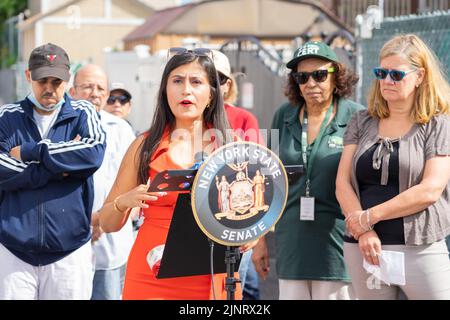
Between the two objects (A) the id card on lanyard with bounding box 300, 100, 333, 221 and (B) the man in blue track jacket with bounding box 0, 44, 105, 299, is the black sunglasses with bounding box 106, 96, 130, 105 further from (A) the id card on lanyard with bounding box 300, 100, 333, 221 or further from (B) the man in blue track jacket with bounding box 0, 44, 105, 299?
(A) the id card on lanyard with bounding box 300, 100, 333, 221

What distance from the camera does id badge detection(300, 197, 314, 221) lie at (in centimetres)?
558

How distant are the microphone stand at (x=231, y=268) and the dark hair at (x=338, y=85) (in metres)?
2.39

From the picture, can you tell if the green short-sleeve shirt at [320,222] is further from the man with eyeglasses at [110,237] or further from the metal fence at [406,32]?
the metal fence at [406,32]

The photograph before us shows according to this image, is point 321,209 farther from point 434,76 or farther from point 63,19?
point 63,19

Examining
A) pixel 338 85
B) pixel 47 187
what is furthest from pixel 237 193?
pixel 338 85

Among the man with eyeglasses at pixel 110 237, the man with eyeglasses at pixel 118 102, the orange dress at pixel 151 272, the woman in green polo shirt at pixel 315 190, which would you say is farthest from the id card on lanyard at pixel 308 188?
the man with eyeglasses at pixel 118 102

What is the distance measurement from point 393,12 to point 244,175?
1907cm

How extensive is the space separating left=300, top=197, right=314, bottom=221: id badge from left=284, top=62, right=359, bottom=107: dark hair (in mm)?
660

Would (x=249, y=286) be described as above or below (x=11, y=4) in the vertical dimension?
below

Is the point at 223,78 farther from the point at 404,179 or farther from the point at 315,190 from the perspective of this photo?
the point at 404,179

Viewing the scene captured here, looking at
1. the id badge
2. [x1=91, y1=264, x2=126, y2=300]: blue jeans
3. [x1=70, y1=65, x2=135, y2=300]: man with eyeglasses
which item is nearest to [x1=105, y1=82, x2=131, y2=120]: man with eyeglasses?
[x1=70, y1=65, x2=135, y2=300]: man with eyeglasses

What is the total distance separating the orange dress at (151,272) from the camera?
13.0 ft

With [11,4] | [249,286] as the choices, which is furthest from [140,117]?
[11,4]
